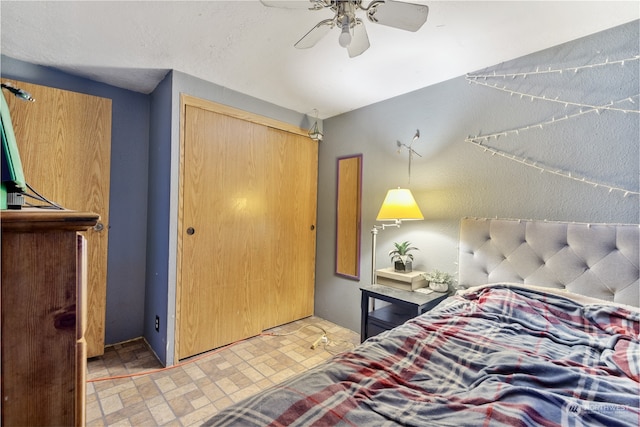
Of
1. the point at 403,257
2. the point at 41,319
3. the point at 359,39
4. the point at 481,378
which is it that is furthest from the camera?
the point at 403,257

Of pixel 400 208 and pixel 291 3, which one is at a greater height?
pixel 291 3

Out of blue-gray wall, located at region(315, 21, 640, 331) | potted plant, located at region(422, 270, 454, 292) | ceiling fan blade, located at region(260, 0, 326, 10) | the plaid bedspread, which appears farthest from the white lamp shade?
ceiling fan blade, located at region(260, 0, 326, 10)

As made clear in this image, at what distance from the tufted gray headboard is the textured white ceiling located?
3.78 ft

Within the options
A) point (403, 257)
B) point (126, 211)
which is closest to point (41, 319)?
point (403, 257)

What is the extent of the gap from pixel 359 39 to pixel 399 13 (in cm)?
26

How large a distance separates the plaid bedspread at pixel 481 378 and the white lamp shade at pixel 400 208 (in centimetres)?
88

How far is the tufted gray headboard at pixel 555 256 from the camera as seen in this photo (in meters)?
1.46

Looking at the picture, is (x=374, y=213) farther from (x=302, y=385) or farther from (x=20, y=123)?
(x=20, y=123)

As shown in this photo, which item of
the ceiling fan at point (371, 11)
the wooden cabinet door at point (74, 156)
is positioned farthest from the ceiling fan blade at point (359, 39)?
the wooden cabinet door at point (74, 156)

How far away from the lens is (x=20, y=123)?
194 centimetres

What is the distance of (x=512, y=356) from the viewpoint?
1010 mm

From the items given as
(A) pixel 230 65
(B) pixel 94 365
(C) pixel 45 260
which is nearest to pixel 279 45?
(A) pixel 230 65

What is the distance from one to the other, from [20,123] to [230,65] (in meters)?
1.51

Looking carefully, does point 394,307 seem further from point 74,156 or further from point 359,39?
point 74,156
